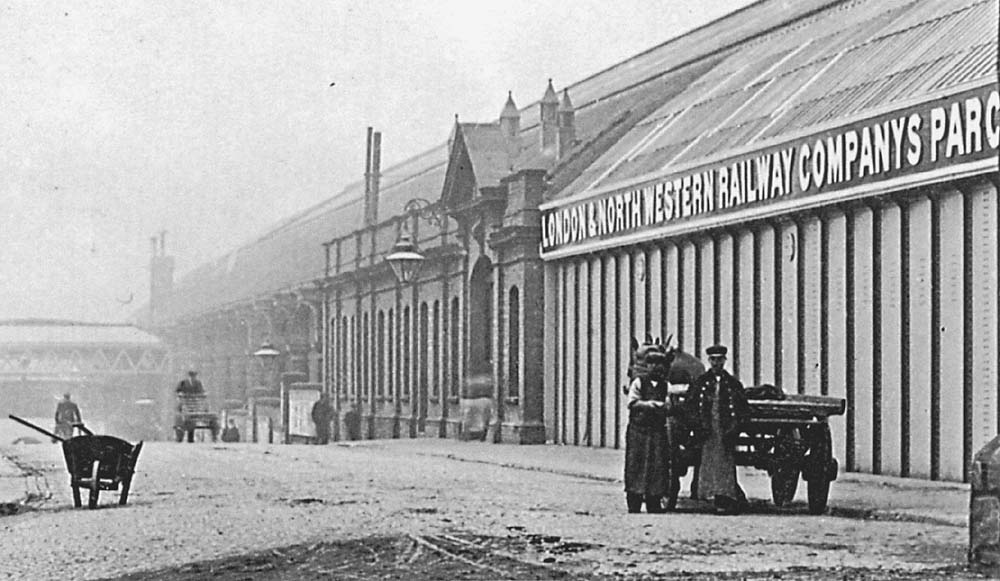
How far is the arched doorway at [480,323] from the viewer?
36.4 metres

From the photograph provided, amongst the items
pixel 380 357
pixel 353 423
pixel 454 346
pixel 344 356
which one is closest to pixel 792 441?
pixel 454 346

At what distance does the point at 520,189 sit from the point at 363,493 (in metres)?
15.5

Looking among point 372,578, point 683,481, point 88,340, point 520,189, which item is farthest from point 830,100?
point 88,340

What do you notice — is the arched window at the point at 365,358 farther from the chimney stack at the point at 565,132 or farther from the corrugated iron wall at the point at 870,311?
the corrugated iron wall at the point at 870,311

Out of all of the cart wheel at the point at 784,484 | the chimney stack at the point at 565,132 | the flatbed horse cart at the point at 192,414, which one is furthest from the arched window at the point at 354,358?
the cart wheel at the point at 784,484

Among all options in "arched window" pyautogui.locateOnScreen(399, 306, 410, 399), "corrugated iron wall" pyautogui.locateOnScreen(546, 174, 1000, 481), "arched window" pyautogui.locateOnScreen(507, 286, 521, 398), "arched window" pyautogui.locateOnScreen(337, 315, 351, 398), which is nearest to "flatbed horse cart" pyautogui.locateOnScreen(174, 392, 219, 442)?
"arched window" pyautogui.locateOnScreen(399, 306, 410, 399)

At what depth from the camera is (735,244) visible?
973 inches

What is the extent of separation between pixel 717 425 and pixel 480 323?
2212 centimetres

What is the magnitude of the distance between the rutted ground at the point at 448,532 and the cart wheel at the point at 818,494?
0.18 m

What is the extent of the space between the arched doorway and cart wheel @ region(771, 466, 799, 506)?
20647 mm

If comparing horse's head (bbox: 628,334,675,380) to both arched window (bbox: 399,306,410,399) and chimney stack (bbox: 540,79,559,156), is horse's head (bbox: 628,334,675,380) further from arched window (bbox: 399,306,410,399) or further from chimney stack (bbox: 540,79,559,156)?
arched window (bbox: 399,306,410,399)

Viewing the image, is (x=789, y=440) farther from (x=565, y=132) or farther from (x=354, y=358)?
(x=354, y=358)

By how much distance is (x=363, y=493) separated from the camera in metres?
17.7

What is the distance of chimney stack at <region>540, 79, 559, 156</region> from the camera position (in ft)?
116
